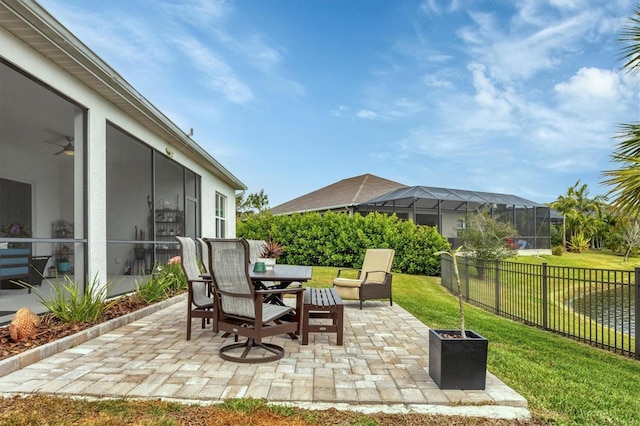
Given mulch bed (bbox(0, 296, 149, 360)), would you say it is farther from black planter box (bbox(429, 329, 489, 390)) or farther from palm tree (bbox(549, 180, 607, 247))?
palm tree (bbox(549, 180, 607, 247))

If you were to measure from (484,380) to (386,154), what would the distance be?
21.6 meters

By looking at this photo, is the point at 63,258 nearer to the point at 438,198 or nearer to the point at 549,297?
the point at 549,297

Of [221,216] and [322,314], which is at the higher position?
[221,216]

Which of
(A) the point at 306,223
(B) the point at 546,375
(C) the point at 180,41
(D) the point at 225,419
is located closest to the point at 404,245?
Result: (A) the point at 306,223

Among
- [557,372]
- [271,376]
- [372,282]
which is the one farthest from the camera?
[372,282]

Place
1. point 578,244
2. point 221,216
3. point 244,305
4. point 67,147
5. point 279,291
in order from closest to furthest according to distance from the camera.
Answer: point 244,305 < point 279,291 < point 67,147 < point 221,216 < point 578,244

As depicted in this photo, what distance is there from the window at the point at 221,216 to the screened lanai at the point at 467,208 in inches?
306

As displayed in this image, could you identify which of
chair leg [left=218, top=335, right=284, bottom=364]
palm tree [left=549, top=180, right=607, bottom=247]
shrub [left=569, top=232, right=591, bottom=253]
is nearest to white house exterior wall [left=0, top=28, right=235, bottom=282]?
chair leg [left=218, top=335, right=284, bottom=364]

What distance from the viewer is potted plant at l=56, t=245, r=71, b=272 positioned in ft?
Result: 19.2

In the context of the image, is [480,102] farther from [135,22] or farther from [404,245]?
[135,22]

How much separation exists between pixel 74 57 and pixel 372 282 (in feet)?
18.0

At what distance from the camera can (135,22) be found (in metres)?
9.34

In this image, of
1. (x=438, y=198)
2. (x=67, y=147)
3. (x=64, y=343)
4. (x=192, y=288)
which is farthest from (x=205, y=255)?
(x=438, y=198)

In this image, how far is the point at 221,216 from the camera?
14.5 metres
